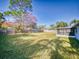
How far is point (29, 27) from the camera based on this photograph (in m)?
21.2

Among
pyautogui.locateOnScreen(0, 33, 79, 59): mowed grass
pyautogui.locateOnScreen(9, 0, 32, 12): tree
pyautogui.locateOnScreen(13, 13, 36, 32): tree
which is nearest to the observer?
pyautogui.locateOnScreen(0, 33, 79, 59): mowed grass

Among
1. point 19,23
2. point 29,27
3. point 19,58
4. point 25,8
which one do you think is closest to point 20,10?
point 25,8

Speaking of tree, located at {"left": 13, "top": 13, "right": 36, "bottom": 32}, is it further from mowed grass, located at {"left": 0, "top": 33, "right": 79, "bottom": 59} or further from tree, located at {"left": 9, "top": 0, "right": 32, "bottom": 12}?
mowed grass, located at {"left": 0, "top": 33, "right": 79, "bottom": 59}

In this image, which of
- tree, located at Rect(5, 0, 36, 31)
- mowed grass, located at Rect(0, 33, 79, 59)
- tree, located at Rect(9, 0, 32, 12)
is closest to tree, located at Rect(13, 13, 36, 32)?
tree, located at Rect(5, 0, 36, 31)

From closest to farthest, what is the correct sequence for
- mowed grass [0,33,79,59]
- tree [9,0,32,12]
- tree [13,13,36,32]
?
mowed grass [0,33,79,59] → tree [9,0,32,12] → tree [13,13,36,32]

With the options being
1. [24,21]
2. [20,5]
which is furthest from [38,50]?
[24,21]

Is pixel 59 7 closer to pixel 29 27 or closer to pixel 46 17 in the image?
pixel 46 17

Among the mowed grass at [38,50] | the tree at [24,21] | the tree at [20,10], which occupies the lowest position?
the mowed grass at [38,50]

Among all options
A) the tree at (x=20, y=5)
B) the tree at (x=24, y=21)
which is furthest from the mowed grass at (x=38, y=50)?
the tree at (x=24, y=21)

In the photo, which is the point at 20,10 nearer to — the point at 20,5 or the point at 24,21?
the point at 20,5

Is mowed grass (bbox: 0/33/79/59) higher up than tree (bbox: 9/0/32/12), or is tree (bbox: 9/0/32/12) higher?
tree (bbox: 9/0/32/12)

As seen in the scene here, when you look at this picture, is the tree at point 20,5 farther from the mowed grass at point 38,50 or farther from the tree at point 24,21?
the mowed grass at point 38,50

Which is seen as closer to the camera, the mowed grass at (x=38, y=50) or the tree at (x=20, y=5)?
the mowed grass at (x=38, y=50)

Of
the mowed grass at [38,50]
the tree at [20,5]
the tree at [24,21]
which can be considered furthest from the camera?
the tree at [24,21]
